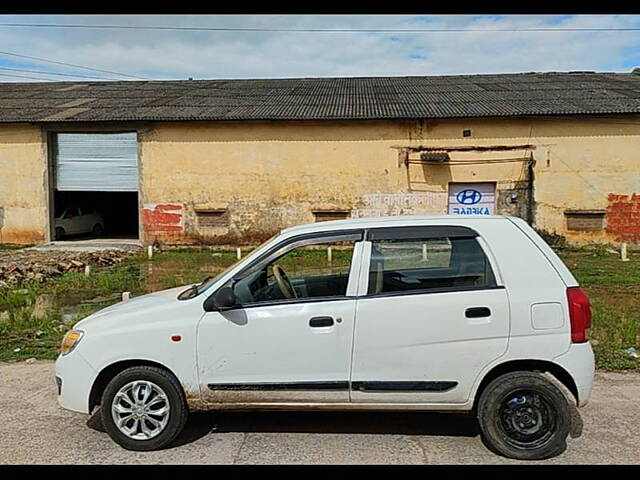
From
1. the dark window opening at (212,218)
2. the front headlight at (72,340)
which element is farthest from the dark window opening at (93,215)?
the front headlight at (72,340)

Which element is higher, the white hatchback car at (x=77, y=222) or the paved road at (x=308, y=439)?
the white hatchback car at (x=77, y=222)

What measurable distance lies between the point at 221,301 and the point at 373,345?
3.75ft

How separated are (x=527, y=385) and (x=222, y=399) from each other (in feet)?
7.19

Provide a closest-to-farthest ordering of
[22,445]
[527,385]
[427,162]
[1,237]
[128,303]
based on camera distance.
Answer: [527,385]
[22,445]
[128,303]
[427,162]
[1,237]

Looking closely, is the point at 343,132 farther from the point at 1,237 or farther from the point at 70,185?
the point at 1,237

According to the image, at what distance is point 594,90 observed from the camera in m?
20.3

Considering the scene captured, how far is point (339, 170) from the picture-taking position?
18641mm

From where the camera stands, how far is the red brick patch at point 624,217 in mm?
17922

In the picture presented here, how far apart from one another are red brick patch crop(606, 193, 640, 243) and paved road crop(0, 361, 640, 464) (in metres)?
14.6

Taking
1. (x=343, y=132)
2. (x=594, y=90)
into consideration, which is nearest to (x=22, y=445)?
(x=343, y=132)

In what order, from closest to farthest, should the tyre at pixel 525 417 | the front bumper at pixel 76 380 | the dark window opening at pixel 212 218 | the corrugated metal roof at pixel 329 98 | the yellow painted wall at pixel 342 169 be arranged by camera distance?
the tyre at pixel 525 417
the front bumper at pixel 76 380
the yellow painted wall at pixel 342 169
the corrugated metal roof at pixel 329 98
the dark window opening at pixel 212 218

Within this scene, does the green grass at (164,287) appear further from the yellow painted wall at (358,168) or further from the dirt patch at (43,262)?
the yellow painted wall at (358,168)

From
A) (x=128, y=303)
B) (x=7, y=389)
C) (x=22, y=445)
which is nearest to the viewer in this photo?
(x=22, y=445)

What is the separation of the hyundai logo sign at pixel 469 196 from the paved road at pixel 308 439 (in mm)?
13781
